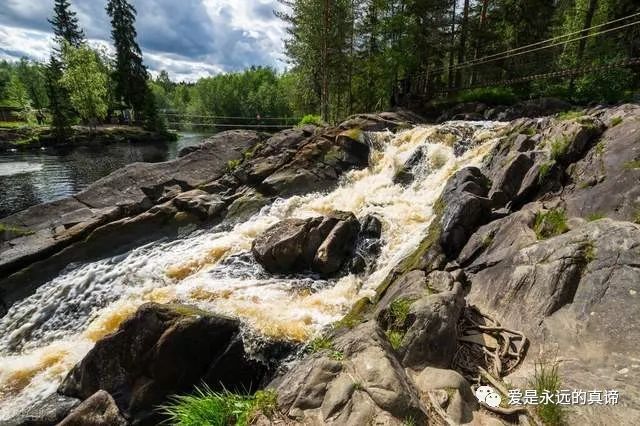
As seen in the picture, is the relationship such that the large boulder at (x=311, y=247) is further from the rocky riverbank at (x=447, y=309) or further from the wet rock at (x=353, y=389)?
the wet rock at (x=353, y=389)

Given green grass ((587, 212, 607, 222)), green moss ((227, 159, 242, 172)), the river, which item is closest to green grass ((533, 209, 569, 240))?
green grass ((587, 212, 607, 222))

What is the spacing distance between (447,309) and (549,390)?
4.63 feet

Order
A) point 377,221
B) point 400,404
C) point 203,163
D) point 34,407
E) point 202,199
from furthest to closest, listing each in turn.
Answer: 1. point 203,163
2. point 202,199
3. point 377,221
4. point 34,407
5. point 400,404

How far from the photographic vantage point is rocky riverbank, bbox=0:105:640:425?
3562 millimetres

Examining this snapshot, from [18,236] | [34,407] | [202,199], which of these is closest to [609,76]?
[202,199]

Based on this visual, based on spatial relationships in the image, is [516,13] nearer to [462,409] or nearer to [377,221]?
[377,221]

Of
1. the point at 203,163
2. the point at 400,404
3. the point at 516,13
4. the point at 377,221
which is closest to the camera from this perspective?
the point at 400,404

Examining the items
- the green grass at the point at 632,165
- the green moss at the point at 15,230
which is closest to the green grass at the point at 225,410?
the green grass at the point at 632,165

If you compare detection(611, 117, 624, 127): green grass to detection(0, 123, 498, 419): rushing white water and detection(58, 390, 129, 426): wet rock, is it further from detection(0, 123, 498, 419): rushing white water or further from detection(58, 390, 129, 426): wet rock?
detection(58, 390, 129, 426): wet rock

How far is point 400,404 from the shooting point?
3307 millimetres

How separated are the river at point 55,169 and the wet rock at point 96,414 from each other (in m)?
16.6

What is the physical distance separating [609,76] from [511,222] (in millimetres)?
14418

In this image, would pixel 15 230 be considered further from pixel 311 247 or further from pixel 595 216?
pixel 595 216

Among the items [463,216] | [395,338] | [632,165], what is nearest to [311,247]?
[463,216]
